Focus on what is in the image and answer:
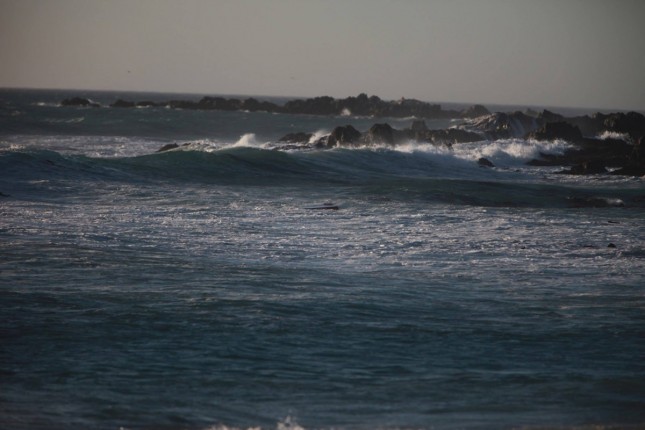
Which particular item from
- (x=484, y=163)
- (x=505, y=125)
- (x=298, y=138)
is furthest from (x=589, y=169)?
(x=505, y=125)

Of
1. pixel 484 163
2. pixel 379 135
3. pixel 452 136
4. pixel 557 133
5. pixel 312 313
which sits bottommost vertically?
pixel 312 313

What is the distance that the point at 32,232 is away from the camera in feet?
46.9

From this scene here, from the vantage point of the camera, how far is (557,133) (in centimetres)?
4800

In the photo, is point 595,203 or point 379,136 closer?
point 595,203

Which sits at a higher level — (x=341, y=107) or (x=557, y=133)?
(x=341, y=107)

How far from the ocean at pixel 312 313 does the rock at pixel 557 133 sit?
27321 mm

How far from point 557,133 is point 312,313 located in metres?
41.0

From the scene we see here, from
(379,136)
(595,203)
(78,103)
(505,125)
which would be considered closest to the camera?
(595,203)

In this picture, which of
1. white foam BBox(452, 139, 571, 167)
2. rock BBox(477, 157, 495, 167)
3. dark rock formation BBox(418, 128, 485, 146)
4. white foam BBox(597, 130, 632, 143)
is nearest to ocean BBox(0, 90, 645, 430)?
rock BBox(477, 157, 495, 167)

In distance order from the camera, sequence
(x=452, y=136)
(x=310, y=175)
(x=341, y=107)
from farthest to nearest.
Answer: (x=341, y=107) → (x=452, y=136) → (x=310, y=175)

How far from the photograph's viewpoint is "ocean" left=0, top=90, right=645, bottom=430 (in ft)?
22.2

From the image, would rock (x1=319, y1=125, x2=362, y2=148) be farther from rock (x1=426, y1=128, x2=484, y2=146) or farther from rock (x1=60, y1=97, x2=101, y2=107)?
rock (x1=60, y1=97, x2=101, y2=107)

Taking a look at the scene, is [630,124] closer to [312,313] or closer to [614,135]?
[614,135]

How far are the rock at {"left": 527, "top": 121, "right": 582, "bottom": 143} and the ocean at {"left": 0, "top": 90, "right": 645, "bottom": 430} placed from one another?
89.6 ft
